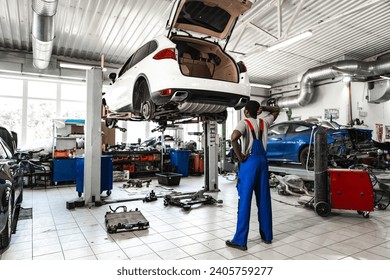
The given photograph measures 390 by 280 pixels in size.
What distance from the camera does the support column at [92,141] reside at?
4648mm

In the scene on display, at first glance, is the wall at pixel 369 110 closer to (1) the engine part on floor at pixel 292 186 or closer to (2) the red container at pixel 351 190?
(1) the engine part on floor at pixel 292 186

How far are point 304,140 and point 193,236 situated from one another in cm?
436

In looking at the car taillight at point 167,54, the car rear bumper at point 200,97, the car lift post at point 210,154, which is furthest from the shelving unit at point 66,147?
the car taillight at point 167,54

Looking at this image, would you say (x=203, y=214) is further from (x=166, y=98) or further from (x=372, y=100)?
(x=372, y=100)

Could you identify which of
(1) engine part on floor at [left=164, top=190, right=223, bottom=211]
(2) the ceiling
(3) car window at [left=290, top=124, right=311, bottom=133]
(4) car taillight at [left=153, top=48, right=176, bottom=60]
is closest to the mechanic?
(4) car taillight at [left=153, top=48, right=176, bottom=60]

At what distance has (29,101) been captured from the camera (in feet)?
30.9

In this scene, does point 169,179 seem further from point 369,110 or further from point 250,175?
point 369,110

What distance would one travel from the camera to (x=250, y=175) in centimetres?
268

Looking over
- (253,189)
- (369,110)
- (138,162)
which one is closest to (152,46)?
(253,189)

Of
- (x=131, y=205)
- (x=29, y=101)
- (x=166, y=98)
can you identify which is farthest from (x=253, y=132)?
(x=29, y=101)

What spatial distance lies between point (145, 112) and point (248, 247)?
2.23 m

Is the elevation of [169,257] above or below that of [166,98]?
below

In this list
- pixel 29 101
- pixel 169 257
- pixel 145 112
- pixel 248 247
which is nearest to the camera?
pixel 169 257

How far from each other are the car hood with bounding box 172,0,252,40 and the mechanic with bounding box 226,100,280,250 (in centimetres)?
151
